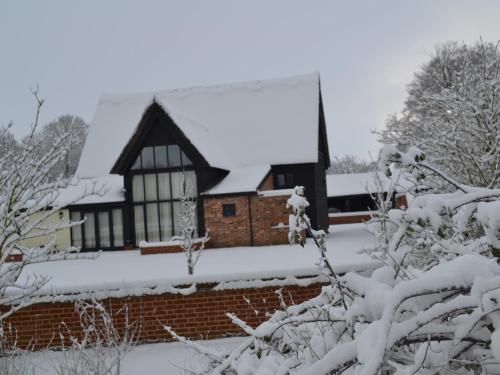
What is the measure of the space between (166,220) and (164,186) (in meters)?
1.35

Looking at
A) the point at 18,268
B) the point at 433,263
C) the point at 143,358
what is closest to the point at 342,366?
the point at 433,263

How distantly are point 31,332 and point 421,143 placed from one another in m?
7.58

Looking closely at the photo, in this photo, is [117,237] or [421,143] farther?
[117,237]

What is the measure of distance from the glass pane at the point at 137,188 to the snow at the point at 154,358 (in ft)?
37.4

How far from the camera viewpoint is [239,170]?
20.2 m

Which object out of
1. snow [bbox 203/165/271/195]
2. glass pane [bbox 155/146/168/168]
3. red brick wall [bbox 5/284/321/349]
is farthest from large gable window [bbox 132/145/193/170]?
red brick wall [bbox 5/284/321/349]

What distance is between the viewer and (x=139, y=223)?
749 inches

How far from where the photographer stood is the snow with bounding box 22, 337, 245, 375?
6668 millimetres

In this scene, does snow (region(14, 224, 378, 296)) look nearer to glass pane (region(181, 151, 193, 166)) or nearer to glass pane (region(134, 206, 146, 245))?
glass pane (region(134, 206, 146, 245))

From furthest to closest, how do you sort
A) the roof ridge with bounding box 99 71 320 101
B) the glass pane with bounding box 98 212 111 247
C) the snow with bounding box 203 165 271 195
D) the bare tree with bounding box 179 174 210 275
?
the roof ridge with bounding box 99 71 320 101 → the glass pane with bounding box 98 212 111 247 → the snow with bounding box 203 165 271 195 → the bare tree with bounding box 179 174 210 275

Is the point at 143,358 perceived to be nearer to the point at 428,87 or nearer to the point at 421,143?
the point at 421,143

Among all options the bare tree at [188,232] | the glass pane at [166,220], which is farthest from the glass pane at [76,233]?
the bare tree at [188,232]

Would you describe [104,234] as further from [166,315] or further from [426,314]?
[426,314]

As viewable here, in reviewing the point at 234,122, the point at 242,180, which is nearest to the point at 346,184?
the point at 234,122
